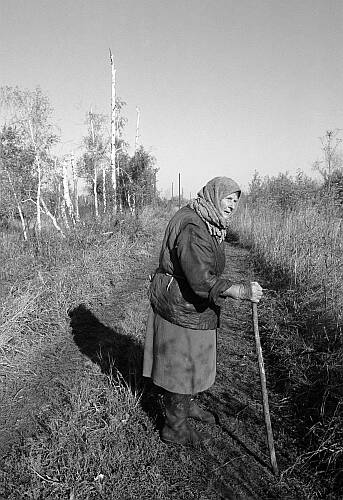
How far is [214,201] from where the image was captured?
243 cm

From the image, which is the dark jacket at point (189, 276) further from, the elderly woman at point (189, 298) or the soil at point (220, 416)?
the soil at point (220, 416)

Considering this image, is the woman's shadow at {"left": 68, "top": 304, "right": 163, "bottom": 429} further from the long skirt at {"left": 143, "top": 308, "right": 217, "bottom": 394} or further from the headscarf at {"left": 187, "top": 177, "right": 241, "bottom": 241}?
the headscarf at {"left": 187, "top": 177, "right": 241, "bottom": 241}

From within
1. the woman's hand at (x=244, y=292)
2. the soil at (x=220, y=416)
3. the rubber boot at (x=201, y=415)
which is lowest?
the soil at (x=220, y=416)

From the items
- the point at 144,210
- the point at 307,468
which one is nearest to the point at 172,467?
the point at 307,468

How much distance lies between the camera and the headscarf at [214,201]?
241cm

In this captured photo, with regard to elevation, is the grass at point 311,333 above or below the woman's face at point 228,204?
below

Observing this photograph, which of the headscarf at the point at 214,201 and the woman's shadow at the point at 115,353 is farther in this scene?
the woman's shadow at the point at 115,353

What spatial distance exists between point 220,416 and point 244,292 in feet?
4.68

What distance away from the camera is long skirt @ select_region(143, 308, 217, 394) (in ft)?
8.51

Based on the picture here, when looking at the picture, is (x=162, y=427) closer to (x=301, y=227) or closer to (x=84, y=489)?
(x=84, y=489)

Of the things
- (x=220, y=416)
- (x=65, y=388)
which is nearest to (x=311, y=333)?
(x=220, y=416)

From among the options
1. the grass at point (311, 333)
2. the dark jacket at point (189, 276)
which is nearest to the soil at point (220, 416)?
the grass at point (311, 333)

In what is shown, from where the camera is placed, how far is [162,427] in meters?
2.91

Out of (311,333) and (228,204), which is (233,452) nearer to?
(228,204)
